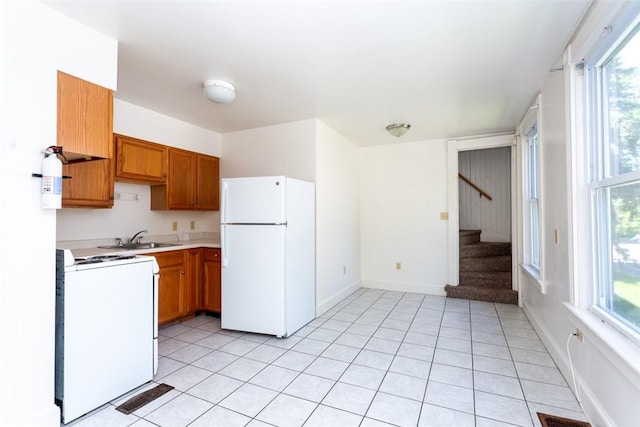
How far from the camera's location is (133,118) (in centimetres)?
316

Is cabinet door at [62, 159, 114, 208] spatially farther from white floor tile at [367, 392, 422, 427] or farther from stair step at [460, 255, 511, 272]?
stair step at [460, 255, 511, 272]

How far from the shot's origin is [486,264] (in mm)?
4453

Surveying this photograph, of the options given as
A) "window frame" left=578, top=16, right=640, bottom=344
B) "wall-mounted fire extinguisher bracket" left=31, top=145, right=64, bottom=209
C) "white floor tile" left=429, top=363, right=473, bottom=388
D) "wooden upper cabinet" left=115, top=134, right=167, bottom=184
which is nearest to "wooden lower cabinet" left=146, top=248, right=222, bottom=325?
"wooden upper cabinet" left=115, top=134, right=167, bottom=184

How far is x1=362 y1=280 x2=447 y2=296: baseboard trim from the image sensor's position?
14.6 ft

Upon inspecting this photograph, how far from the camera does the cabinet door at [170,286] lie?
119 inches

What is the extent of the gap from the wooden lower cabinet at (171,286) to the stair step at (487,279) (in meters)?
3.73

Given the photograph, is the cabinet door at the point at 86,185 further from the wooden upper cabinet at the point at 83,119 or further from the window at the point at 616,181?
the window at the point at 616,181

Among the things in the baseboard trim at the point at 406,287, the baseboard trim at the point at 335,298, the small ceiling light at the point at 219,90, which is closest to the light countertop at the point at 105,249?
the baseboard trim at the point at 335,298

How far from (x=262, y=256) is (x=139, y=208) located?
1.61m

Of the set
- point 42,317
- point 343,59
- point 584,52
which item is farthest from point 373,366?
point 584,52

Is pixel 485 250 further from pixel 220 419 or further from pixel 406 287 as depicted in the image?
pixel 220 419

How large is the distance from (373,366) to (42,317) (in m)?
2.13

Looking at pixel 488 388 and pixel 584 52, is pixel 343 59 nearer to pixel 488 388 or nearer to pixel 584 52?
pixel 584 52

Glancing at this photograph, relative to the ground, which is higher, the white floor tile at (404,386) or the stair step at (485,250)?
the stair step at (485,250)
